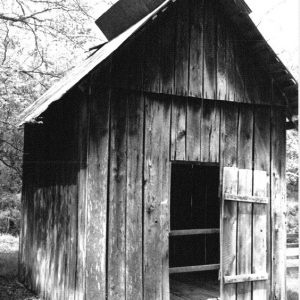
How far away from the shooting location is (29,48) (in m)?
14.5

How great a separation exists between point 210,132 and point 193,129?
341mm

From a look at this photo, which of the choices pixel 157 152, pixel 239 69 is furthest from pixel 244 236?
pixel 239 69

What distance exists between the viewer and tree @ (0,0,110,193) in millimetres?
10680

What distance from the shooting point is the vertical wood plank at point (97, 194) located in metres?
6.43

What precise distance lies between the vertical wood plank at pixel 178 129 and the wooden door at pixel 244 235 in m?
0.88

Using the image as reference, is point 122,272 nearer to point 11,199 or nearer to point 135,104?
point 135,104

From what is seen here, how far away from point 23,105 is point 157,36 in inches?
191

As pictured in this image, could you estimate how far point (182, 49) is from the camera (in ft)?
24.3

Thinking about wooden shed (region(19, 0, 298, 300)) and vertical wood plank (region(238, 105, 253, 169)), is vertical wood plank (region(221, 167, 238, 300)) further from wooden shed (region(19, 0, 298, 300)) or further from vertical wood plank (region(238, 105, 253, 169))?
vertical wood plank (region(238, 105, 253, 169))

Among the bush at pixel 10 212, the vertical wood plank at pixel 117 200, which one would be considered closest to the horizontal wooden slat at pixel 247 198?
the vertical wood plank at pixel 117 200

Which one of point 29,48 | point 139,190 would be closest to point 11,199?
point 29,48

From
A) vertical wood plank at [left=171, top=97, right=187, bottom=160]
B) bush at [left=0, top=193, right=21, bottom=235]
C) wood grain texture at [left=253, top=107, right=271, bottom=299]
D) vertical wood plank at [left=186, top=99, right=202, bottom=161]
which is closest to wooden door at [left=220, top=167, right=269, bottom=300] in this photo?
wood grain texture at [left=253, top=107, right=271, bottom=299]

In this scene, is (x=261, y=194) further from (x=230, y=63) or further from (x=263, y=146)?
(x=230, y=63)

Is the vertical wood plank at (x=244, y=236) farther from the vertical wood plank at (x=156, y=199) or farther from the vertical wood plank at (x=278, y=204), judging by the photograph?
the vertical wood plank at (x=156, y=199)
